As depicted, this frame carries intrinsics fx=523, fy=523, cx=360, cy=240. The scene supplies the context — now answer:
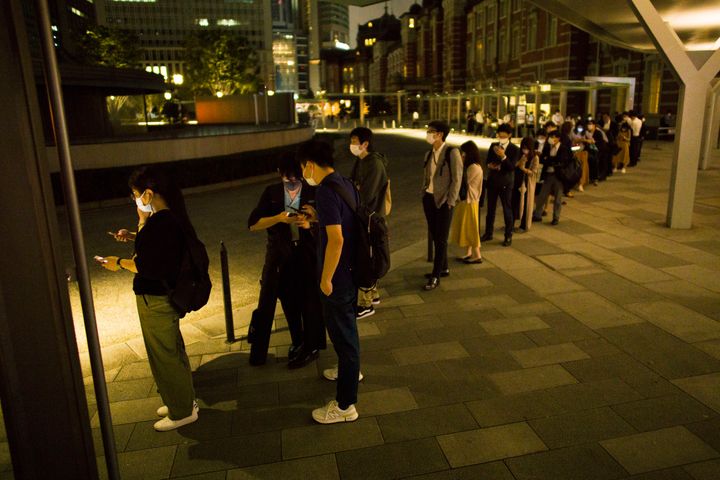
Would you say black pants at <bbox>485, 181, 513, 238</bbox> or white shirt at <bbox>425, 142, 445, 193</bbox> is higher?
white shirt at <bbox>425, 142, 445, 193</bbox>

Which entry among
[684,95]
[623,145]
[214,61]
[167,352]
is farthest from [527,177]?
[214,61]

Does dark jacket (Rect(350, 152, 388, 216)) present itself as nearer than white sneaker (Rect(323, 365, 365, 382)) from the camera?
No

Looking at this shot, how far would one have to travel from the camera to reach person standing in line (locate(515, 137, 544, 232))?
9.08 metres

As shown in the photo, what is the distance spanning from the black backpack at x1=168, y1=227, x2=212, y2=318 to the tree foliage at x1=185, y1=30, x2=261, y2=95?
59352mm

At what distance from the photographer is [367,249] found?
12.2 feet

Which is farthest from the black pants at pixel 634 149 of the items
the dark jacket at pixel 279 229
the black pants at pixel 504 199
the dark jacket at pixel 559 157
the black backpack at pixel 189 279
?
the black backpack at pixel 189 279

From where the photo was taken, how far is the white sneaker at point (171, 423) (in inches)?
153

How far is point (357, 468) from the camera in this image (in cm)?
340

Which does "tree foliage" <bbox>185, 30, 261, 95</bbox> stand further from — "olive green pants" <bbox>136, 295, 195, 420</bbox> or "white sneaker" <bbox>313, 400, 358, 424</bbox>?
"white sneaker" <bbox>313, 400, 358, 424</bbox>

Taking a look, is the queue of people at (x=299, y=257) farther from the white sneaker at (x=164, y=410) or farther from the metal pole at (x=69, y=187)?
the metal pole at (x=69, y=187)

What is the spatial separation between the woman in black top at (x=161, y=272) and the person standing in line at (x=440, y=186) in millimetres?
3578

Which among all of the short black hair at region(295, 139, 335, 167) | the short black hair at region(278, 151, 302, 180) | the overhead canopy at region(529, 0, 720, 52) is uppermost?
the overhead canopy at region(529, 0, 720, 52)

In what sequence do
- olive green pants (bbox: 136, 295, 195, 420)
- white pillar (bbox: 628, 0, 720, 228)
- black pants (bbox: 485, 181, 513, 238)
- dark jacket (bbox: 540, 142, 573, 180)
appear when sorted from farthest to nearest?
dark jacket (bbox: 540, 142, 573, 180), white pillar (bbox: 628, 0, 720, 228), black pants (bbox: 485, 181, 513, 238), olive green pants (bbox: 136, 295, 195, 420)

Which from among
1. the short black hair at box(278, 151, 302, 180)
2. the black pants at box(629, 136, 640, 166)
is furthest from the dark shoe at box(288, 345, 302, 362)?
the black pants at box(629, 136, 640, 166)
